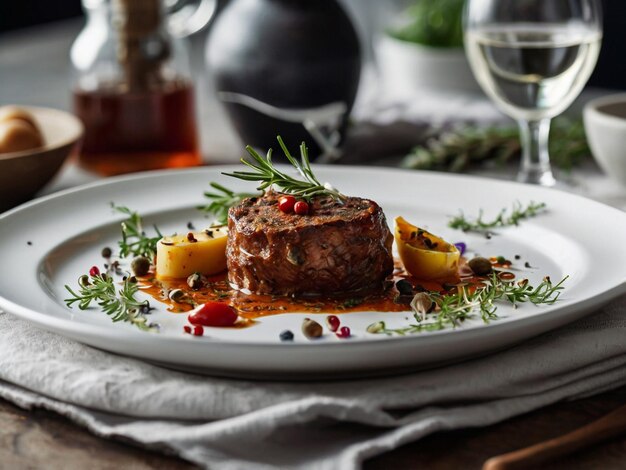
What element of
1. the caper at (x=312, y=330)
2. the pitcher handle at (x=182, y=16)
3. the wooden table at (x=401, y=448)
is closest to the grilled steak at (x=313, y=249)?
the caper at (x=312, y=330)

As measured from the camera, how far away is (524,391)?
2027mm

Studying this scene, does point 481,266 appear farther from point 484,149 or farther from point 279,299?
point 484,149

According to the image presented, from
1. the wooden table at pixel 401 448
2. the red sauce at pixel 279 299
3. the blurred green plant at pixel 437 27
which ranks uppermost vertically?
the blurred green plant at pixel 437 27

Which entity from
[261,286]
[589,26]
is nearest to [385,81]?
[589,26]

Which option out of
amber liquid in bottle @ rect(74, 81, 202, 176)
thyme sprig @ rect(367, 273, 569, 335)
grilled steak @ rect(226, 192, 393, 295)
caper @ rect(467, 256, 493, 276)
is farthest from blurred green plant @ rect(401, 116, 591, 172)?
thyme sprig @ rect(367, 273, 569, 335)

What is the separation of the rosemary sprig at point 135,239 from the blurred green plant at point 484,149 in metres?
1.37

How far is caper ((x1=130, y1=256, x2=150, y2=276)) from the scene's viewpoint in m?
2.70

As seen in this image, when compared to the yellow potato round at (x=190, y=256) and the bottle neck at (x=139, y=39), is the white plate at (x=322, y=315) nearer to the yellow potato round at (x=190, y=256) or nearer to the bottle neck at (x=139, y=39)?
the yellow potato round at (x=190, y=256)

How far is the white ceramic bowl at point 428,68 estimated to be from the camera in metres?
4.82

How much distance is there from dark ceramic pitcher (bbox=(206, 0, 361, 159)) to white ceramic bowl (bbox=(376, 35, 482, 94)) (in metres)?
0.87

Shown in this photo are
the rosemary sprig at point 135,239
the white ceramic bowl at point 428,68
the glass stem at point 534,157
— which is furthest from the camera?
the white ceramic bowl at point 428,68

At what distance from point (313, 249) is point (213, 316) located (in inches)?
14.2

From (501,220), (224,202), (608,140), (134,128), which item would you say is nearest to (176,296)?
(224,202)

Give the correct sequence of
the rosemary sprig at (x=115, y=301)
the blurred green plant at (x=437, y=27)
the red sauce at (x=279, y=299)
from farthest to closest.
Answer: the blurred green plant at (x=437, y=27), the red sauce at (x=279, y=299), the rosemary sprig at (x=115, y=301)
